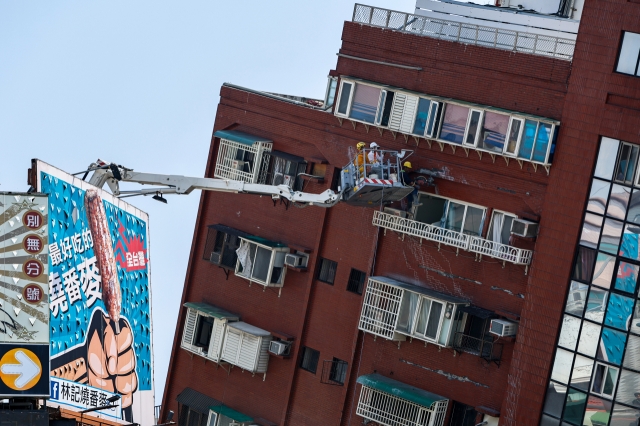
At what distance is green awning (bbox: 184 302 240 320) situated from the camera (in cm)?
5647

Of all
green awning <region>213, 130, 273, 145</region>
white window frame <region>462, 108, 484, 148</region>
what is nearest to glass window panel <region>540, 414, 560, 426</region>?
white window frame <region>462, 108, 484, 148</region>

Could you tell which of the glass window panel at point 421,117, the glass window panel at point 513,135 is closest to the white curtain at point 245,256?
the glass window panel at point 421,117

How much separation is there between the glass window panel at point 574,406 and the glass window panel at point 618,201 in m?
6.35

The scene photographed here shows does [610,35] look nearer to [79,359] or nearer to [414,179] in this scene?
[414,179]

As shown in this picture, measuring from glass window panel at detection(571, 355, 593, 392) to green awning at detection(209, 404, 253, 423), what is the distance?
45.1ft

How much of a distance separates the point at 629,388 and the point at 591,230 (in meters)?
5.60

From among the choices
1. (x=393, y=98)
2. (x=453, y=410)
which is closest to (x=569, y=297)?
(x=453, y=410)

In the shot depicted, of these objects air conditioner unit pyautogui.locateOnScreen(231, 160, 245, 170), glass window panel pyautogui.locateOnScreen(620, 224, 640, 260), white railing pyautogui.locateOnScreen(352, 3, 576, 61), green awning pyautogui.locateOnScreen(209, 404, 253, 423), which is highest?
white railing pyautogui.locateOnScreen(352, 3, 576, 61)

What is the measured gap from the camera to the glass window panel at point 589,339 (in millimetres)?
48719

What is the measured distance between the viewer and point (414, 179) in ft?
170

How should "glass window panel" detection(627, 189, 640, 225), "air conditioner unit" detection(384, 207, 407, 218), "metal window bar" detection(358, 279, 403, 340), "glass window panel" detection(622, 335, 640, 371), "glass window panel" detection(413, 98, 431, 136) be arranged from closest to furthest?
"glass window panel" detection(622, 335, 640, 371) < "glass window panel" detection(627, 189, 640, 225) < "glass window panel" detection(413, 98, 431, 136) < "metal window bar" detection(358, 279, 403, 340) < "air conditioner unit" detection(384, 207, 407, 218)

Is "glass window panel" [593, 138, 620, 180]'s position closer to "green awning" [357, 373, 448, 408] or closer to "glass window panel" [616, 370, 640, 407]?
"glass window panel" [616, 370, 640, 407]

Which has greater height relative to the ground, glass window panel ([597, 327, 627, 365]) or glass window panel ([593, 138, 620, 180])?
glass window panel ([593, 138, 620, 180])

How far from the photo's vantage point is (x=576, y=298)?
161 feet
